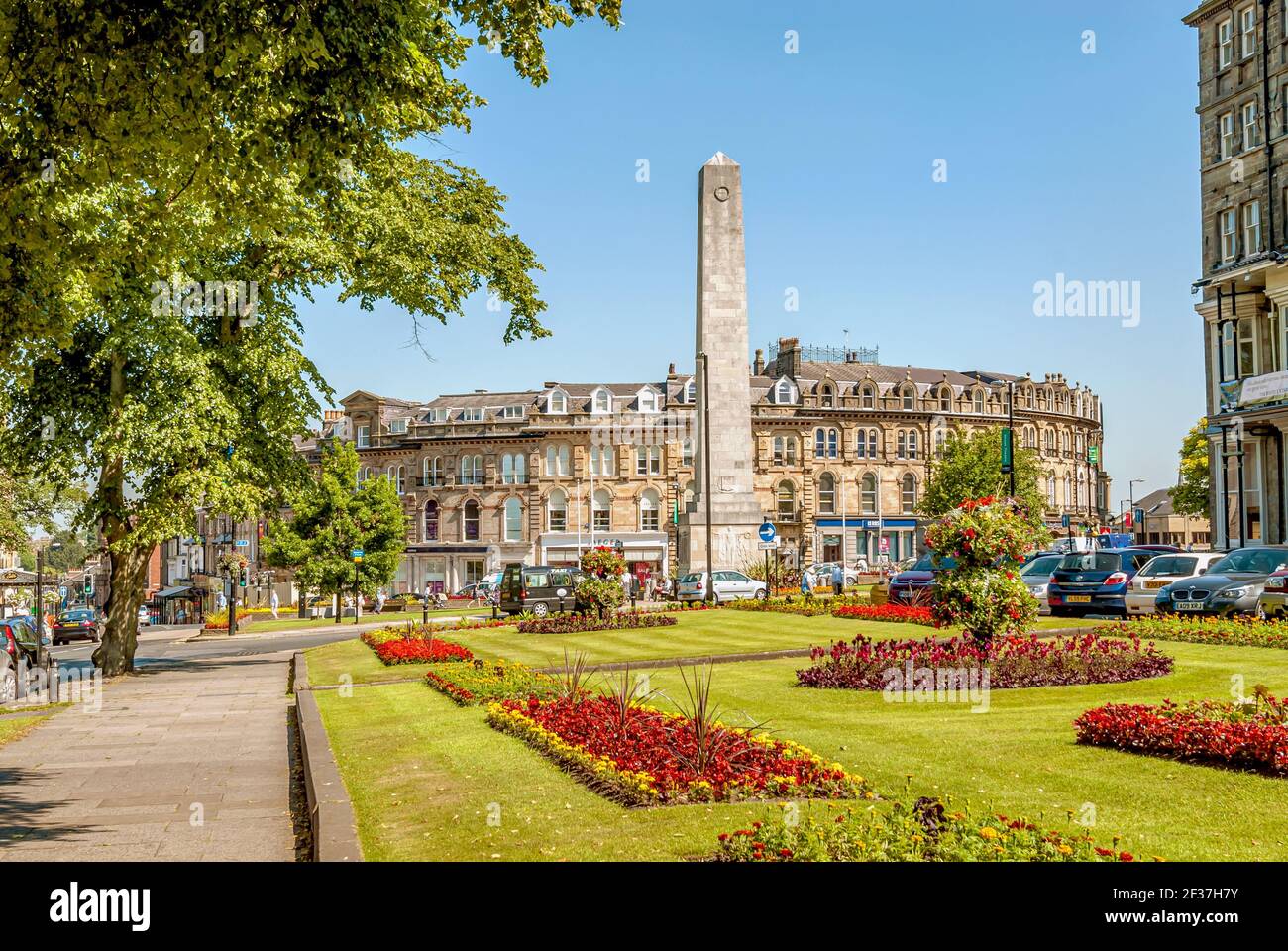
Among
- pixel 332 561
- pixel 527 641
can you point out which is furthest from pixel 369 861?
pixel 332 561

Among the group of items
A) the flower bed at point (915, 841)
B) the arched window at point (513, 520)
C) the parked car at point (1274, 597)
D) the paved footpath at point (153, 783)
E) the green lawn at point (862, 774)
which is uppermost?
the arched window at point (513, 520)

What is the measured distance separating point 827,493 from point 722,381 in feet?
145

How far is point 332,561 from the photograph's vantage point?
193 feet

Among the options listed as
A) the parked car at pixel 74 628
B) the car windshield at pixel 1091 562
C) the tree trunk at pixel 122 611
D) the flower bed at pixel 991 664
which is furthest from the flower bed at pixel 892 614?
the parked car at pixel 74 628

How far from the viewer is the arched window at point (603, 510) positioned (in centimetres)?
8456

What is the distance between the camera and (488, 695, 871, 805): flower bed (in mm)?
8477

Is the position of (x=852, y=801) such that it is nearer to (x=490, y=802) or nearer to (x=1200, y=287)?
(x=490, y=802)

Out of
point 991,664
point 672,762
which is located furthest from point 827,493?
point 672,762

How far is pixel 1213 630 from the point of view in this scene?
19422mm

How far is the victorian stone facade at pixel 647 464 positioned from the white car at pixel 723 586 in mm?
37815

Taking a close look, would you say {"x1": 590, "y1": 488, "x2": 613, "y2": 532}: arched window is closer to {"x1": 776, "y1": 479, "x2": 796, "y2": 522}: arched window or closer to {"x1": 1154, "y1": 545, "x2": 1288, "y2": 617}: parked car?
{"x1": 776, "y1": 479, "x2": 796, "y2": 522}: arched window

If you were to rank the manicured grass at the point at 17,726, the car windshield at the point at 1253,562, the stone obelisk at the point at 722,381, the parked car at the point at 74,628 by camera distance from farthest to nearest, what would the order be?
the parked car at the point at 74,628 < the stone obelisk at the point at 722,381 < the car windshield at the point at 1253,562 < the manicured grass at the point at 17,726

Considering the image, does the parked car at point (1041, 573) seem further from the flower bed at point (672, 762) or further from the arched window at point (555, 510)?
the arched window at point (555, 510)
